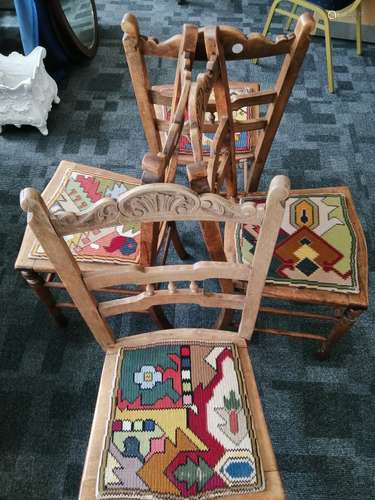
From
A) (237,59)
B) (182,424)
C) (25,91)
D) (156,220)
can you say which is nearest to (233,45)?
(237,59)

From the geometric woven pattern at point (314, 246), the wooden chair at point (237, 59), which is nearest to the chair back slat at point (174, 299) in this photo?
the geometric woven pattern at point (314, 246)

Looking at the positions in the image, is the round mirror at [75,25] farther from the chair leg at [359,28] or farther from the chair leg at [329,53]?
the chair leg at [359,28]

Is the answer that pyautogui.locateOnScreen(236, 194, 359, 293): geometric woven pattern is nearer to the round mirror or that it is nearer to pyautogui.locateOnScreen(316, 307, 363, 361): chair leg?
pyautogui.locateOnScreen(316, 307, 363, 361): chair leg

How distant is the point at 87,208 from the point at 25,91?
1036 millimetres

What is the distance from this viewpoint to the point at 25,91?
179 centimetres

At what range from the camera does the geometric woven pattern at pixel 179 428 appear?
79 centimetres

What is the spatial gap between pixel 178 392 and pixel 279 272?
0.40m

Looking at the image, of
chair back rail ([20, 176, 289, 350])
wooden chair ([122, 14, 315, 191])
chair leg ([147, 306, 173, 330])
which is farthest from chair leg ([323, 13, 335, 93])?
chair back rail ([20, 176, 289, 350])

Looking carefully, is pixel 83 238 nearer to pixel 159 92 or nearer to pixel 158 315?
pixel 158 315

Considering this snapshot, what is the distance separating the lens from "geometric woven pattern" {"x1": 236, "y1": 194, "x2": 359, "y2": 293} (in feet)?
3.39

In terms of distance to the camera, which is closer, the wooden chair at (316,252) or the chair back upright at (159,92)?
the chair back upright at (159,92)

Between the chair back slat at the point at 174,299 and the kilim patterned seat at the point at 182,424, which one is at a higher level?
the chair back slat at the point at 174,299

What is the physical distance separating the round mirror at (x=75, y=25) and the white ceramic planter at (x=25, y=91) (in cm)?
23

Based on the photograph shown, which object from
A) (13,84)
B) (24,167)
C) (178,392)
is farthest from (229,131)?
(13,84)
